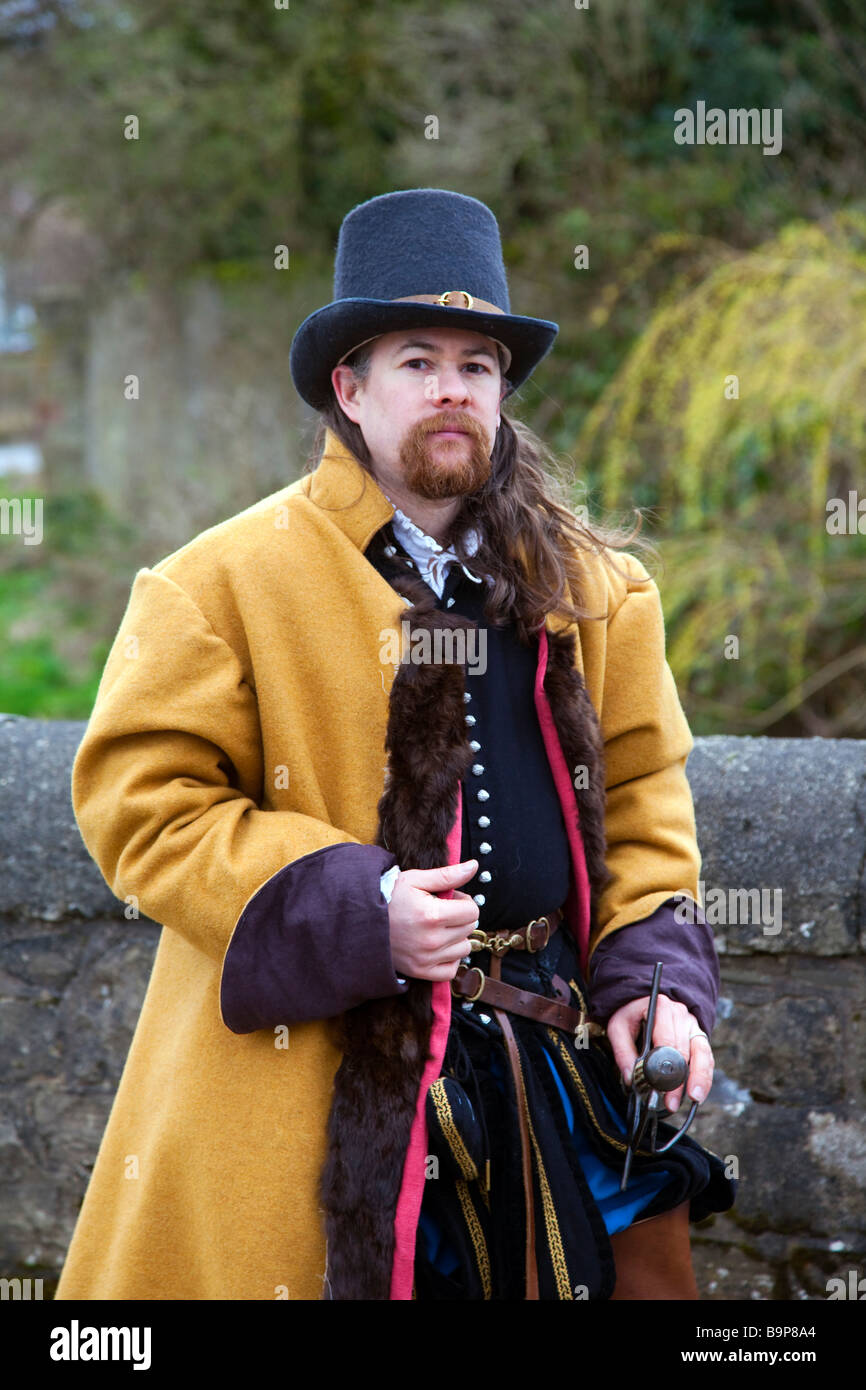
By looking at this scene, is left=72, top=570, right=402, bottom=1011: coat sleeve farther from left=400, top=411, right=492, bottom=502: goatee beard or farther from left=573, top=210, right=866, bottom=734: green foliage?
left=573, top=210, right=866, bottom=734: green foliage

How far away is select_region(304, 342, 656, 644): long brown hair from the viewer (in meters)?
2.05

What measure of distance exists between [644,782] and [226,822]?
0.70m

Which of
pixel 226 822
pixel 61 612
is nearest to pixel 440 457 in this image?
pixel 226 822

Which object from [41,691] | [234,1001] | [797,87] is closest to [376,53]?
[797,87]

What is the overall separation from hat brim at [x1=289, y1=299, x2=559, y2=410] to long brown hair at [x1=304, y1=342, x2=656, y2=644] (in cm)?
4

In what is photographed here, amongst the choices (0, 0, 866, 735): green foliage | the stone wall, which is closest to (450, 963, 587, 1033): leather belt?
the stone wall

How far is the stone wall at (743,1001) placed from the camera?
253 cm

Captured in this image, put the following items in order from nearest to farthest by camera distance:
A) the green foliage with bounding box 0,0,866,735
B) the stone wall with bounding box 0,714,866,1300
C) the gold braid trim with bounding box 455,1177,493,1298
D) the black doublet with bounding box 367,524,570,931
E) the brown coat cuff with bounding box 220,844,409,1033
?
the brown coat cuff with bounding box 220,844,409,1033 < the gold braid trim with bounding box 455,1177,493,1298 < the black doublet with bounding box 367,524,570,931 < the stone wall with bounding box 0,714,866,1300 < the green foliage with bounding box 0,0,866,735

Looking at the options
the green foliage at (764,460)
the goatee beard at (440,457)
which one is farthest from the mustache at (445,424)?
the green foliage at (764,460)

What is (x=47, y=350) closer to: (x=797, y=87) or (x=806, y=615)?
(x=797, y=87)

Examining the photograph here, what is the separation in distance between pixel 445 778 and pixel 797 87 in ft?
20.1

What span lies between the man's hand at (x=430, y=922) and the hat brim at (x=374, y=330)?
2.60 feet
